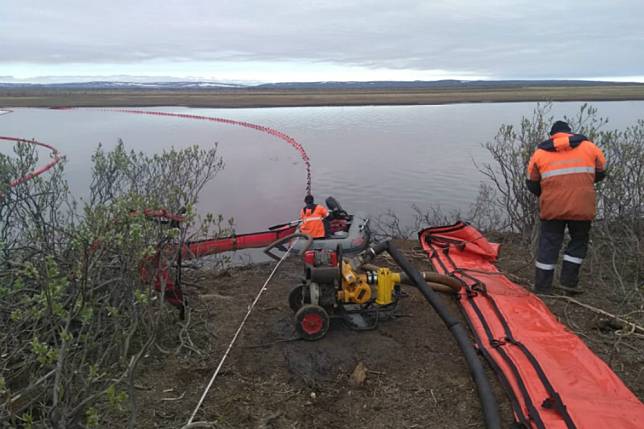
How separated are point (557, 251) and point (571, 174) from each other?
828mm

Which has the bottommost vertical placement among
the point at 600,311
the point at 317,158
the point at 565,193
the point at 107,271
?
the point at 317,158

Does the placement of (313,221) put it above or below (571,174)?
below

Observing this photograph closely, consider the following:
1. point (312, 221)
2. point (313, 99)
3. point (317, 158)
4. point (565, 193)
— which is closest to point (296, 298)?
point (312, 221)

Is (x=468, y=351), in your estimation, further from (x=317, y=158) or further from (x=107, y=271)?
(x=317, y=158)

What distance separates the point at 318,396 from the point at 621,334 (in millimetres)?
2564

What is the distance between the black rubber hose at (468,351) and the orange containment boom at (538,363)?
0.49ft

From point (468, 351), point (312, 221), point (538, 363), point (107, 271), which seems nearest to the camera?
point (538, 363)

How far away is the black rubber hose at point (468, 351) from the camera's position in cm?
320

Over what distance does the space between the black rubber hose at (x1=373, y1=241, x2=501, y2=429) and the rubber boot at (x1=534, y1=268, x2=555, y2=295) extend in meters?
1.67

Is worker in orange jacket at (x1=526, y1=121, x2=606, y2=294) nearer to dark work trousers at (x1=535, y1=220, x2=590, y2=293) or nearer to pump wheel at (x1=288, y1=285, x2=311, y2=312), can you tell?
dark work trousers at (x1=535, y1=220, x2=590, y2=293)

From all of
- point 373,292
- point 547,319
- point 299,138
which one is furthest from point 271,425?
point 299,138

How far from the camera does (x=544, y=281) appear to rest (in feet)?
17.4

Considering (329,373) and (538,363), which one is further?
(329,373)

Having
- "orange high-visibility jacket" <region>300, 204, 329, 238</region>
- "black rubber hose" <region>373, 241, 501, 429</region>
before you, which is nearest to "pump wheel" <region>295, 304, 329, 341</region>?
"black rubber hose" <region>373, 241, 501, 429</region>
